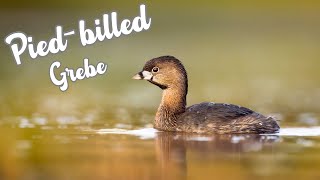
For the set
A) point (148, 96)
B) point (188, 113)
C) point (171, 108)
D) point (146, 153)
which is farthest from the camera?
point (148, 96)

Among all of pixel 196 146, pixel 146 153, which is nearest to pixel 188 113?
pixel 196 146

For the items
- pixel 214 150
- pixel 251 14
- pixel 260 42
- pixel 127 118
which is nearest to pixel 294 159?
pixel 214 150

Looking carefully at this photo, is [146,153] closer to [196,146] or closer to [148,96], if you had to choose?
[196,146]

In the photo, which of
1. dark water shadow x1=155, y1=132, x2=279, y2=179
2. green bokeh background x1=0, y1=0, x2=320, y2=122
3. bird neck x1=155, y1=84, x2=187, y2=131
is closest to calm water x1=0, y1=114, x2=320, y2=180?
dark water shadow x1=155, y1=132, x2=279, y2=179

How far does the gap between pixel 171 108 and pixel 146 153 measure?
250 cm

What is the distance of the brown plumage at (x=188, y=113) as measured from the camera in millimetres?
16562

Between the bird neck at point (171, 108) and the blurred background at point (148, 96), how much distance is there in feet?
1.36

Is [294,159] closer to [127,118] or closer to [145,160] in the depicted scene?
[145,160]

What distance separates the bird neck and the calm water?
189 millimetres

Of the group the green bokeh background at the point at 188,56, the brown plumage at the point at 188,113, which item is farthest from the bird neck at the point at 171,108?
the green bokeh background at the point at 188,56

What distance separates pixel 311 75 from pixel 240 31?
17051 millimetres

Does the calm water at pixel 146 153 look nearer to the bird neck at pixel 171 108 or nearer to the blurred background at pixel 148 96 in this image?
the blurred background at pixel 148 96

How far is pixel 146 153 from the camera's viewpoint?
14.9m

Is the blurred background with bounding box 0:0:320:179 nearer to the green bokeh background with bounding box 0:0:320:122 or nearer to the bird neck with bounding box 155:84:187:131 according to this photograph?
the green bokeh background with bounding box 0:0:320:122
